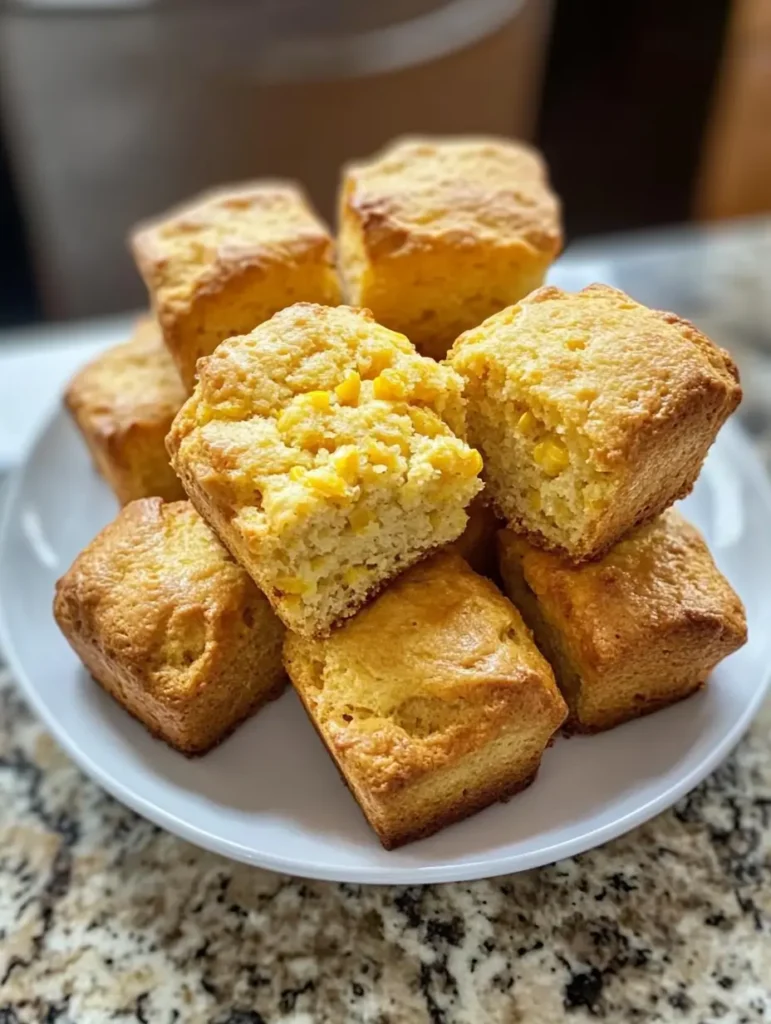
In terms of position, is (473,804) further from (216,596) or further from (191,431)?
(191,431)

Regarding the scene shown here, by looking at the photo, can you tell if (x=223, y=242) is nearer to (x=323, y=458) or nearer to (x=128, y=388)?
(x=128, y=388)

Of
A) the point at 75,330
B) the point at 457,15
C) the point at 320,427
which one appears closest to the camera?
the point at 320,427

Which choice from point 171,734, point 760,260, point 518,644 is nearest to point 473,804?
point 518,644

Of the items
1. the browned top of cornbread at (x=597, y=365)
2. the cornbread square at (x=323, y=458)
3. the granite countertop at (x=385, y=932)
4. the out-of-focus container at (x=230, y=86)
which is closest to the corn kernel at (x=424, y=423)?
the cornbread square at (x=323, y=458)

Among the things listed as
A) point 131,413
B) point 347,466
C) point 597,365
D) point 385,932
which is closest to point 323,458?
point 347,466

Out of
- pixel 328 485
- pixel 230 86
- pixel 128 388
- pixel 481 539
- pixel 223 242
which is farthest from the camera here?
pixel 230 86

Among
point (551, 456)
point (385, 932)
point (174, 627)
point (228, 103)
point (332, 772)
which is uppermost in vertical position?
point (551, 456)
